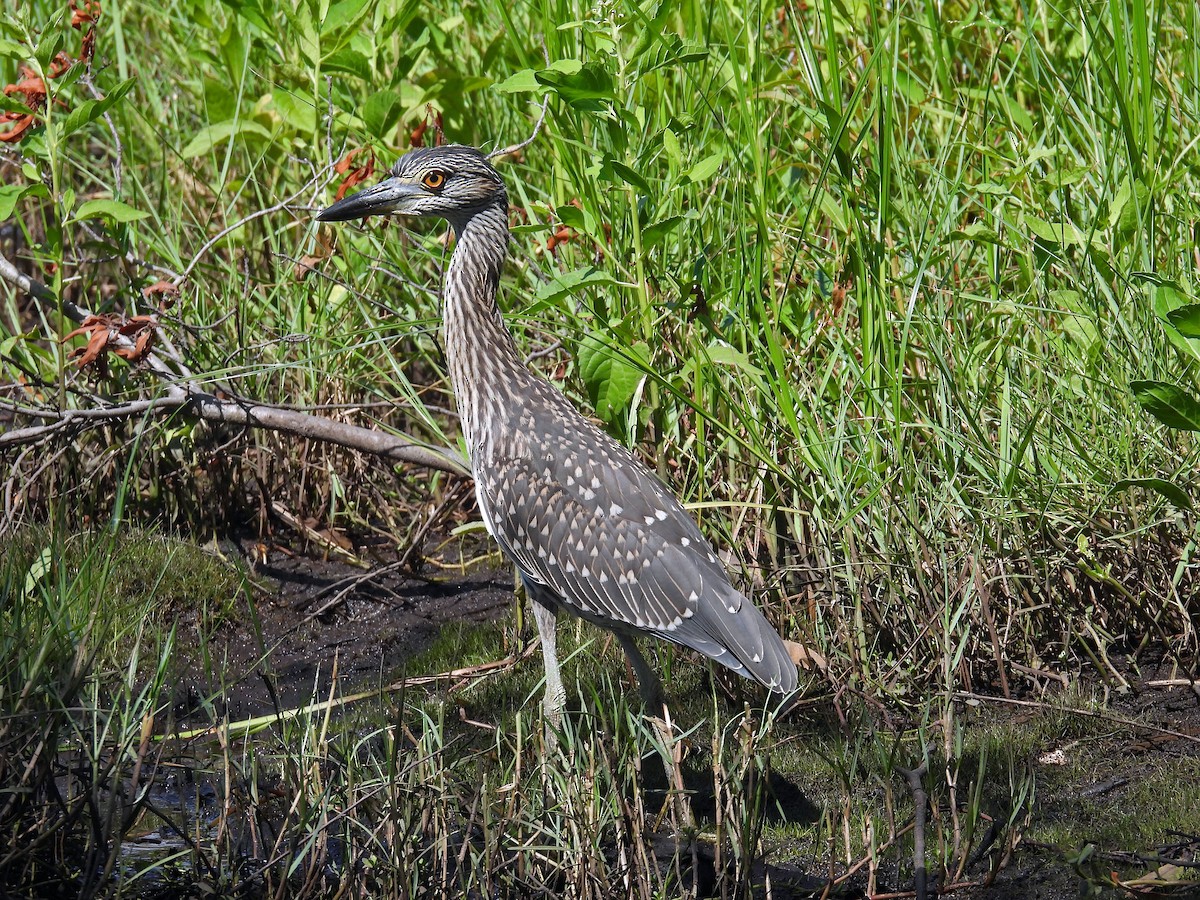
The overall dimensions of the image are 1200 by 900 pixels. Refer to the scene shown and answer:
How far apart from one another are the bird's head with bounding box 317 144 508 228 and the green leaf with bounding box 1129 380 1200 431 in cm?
242

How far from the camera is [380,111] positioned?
5.69 metres

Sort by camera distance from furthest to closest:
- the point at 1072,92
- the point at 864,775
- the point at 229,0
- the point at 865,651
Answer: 1. the point at 229,0
2. the point at 1072,92
3. the point at 865,651
4. the point at 864,775

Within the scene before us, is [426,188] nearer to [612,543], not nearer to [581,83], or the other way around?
[581,83]

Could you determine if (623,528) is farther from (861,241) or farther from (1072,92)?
(1072,92)

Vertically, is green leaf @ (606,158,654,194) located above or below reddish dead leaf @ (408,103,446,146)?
above

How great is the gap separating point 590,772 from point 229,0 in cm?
366

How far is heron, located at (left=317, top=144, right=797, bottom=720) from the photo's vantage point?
441cm

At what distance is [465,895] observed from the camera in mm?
3424

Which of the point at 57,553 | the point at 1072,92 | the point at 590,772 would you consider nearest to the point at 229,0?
the point at 57,553

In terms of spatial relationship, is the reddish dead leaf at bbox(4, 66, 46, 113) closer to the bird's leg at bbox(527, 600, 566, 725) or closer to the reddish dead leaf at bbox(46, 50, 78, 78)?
the reddish dead leaf at bbox(46, 50, 78, 78)

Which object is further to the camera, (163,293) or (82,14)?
(163,293)

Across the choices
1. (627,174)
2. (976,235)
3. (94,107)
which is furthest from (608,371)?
(94,107)

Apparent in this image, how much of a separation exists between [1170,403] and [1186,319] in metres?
0.24

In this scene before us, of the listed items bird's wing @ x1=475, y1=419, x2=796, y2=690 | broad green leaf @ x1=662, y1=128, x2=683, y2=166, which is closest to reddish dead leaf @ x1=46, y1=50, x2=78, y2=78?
bird's wing @ x1=475, y1=419, x2=796, y2=690
